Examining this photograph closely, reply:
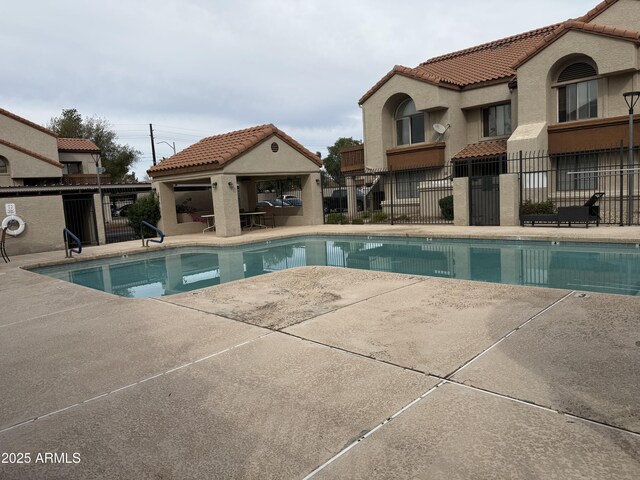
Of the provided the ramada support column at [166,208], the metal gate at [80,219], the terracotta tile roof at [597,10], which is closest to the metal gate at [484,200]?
the terracotta tile roof at [597,10]

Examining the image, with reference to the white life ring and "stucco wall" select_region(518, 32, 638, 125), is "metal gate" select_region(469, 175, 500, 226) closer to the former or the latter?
"stucco wall" select_region(518, 32, 638, 125)

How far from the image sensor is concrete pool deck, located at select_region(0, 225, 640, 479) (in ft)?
9.50

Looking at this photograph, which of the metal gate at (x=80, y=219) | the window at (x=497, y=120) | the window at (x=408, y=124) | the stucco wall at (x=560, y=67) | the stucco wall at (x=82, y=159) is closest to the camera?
the stucco wall at (x=560, y=67)

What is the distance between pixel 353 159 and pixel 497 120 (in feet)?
27.4

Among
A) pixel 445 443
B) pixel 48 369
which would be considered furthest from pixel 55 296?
pixel 445 443

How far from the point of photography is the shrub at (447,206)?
2008 cm

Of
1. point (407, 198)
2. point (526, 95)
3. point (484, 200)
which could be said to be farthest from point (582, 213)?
point (407, 198)

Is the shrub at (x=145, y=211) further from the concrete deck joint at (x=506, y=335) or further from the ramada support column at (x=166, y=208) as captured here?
the concrete deck joint at (x=506, y=335)

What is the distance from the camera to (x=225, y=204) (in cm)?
1862

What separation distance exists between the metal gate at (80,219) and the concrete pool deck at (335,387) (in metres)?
13.7

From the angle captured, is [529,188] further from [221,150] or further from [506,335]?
[506,335]

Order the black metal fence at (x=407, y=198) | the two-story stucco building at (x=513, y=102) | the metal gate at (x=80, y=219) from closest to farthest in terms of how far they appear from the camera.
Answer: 1. the two-story stucco building at (x=513, y=102)
2. the metal gate at (x=80, y=219)
3. the black metal fence at (x=407, y=198)

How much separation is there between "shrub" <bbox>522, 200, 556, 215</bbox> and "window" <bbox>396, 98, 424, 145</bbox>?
879cm

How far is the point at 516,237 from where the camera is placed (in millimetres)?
13906
